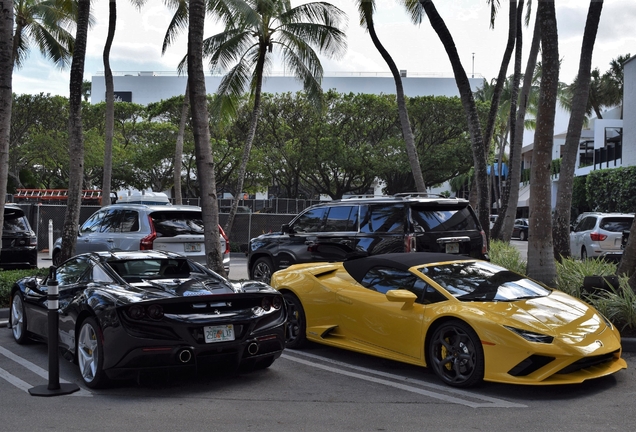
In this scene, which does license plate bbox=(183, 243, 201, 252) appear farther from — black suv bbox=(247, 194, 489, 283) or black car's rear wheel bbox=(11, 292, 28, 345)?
black car's rear wheel bbox=(11, 292, 28, 345)

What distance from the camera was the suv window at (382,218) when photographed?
10.8 meters

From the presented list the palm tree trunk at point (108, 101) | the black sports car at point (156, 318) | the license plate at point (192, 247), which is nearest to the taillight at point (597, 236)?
the license plate at point (192, 247)

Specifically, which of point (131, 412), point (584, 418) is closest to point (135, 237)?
point (131, 412)

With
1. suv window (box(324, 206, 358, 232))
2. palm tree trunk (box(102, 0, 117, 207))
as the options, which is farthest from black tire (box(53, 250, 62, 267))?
palm tree trunk (box(102, 0, 117, 207))

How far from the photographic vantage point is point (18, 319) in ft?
28.7

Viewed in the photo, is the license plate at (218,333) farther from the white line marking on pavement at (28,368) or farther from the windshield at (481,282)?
the windshield at (481,282)

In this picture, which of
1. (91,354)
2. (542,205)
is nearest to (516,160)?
(542,205)

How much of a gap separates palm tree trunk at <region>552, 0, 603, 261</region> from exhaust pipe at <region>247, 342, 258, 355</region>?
8.50 metres

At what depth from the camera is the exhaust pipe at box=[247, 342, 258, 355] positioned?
6598 mm

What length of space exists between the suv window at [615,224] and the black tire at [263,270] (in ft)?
34.5

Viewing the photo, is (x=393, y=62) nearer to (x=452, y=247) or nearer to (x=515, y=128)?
(x=515, y=128)

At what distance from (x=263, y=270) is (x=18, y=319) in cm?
518

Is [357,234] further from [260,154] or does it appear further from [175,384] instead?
[260,154]

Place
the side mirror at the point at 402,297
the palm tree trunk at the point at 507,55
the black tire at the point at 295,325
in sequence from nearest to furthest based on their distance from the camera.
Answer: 1. the side mirror at the point at 402,297
2. the black tire at the point at 295,325
3. the palm tree trunk at the point at 507,55
